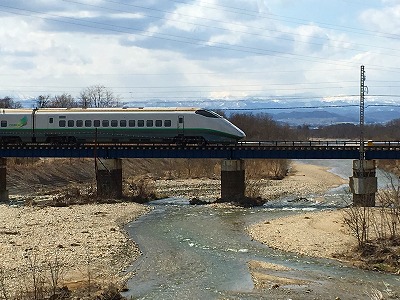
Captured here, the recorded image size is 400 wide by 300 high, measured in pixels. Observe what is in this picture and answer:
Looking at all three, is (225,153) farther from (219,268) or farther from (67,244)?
(219,268)

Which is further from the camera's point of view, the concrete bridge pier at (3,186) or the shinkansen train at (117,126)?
the concrete bridge pier at (3,186)

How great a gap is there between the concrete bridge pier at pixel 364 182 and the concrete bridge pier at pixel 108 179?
2163cm

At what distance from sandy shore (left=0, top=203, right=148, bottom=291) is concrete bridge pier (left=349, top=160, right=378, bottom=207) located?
1871 centimetres

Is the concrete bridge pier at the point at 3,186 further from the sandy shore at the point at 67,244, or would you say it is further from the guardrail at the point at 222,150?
the sandy shore at the point at 67,244

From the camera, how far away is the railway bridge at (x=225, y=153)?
5534cm

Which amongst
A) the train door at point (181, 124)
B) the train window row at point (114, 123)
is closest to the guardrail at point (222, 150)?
the train door at point (181, 124)

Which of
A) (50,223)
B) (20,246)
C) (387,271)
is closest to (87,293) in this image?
(20,246)

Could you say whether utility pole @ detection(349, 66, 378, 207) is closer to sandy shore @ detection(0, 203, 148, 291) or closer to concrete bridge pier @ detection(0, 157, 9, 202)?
sandy shore @ detection(0, 203, 148, 291)

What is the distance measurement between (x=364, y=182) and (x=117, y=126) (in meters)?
23.8

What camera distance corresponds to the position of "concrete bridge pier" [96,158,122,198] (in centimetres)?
5828

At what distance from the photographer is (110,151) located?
195 feet

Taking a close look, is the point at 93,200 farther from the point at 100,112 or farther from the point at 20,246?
the point at 20,246

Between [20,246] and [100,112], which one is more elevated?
[100,112]

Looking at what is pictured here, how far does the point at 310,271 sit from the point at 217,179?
54905 mm
